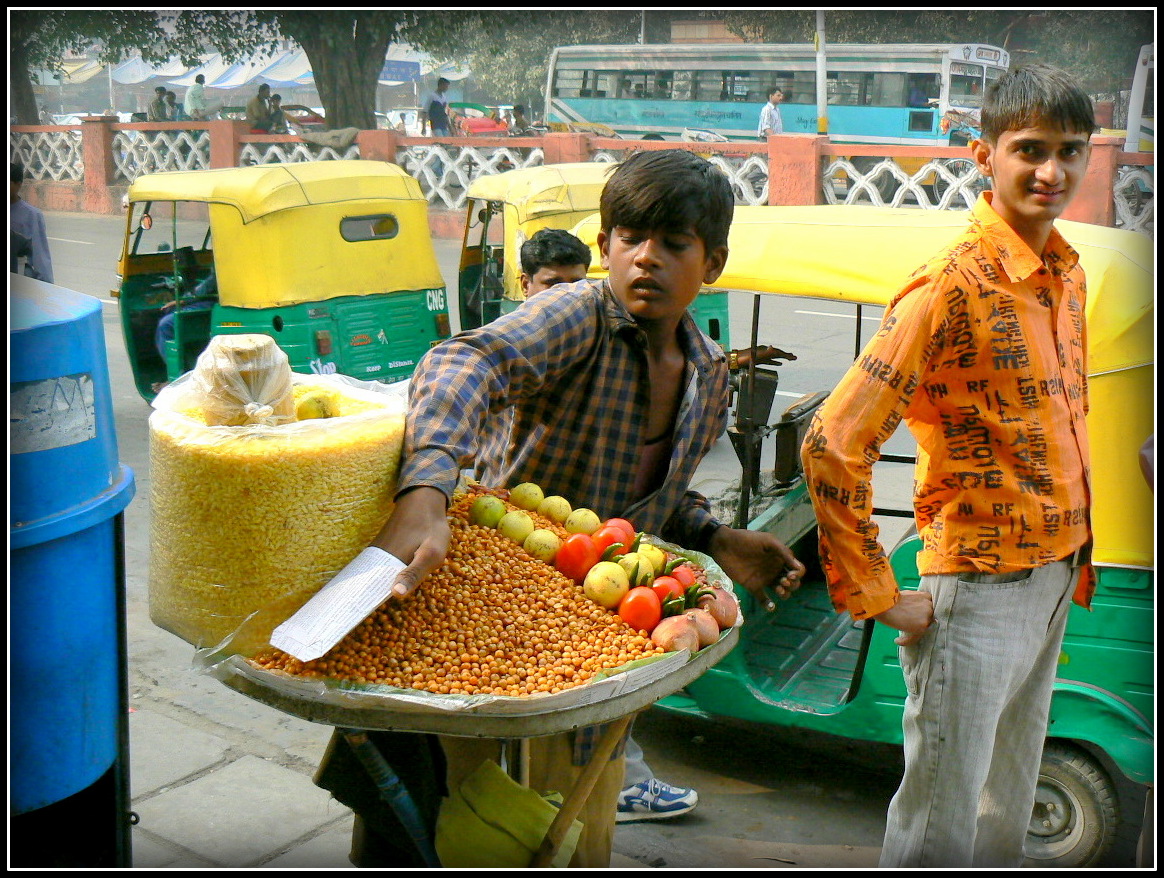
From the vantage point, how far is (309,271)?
7.58m

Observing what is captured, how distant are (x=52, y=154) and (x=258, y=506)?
24.6m

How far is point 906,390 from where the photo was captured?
2080mm

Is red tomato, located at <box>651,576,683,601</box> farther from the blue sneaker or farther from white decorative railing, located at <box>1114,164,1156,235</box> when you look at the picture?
white decorative railing, located at <box>1114,164,1156,235</box>

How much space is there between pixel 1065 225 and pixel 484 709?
2566 millimetres

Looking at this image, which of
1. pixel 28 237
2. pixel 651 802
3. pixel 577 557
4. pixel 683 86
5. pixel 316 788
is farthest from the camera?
pixel 683 86

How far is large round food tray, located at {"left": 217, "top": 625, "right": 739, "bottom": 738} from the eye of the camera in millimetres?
1632

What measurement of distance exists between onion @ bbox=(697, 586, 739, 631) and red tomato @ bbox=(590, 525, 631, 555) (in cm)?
17

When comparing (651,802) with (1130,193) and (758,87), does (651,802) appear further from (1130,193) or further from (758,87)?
(758,87)

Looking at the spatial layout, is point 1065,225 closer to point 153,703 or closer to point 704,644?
point 704,644

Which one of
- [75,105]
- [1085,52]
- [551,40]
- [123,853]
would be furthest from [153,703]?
[75,105]

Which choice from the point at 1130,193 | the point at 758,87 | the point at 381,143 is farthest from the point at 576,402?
the point at 758,87

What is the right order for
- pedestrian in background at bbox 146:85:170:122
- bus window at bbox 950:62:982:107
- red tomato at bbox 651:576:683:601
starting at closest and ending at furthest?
red tomato at bbox 651:576:683:601 < bus window at bbox 950:62:982:107 < pedestrian in background at bbox 146:85:170:122

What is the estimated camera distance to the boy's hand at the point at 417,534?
5.73 feet

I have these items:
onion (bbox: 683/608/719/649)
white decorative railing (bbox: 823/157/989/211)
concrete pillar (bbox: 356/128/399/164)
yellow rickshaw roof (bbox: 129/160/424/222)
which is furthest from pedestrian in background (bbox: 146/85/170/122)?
onion (bbox: 683/608/719/649)
